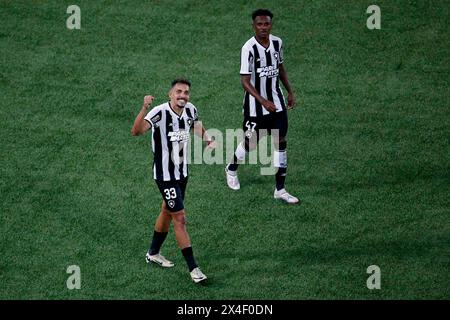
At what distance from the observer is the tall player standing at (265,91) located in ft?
29.4

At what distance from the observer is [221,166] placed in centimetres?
1005

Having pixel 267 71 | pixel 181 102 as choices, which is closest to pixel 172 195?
pixel 181 102

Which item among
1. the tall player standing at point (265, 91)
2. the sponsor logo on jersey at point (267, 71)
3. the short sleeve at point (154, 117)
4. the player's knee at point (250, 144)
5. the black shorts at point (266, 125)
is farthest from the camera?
the player's knee at point (250, 144)

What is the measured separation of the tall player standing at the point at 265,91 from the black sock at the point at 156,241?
1749 millimetres

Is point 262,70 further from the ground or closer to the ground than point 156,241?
further from the ground

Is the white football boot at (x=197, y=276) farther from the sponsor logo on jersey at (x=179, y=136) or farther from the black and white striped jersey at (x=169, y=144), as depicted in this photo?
the sponsor logo on jersey at (x=179, y=136)

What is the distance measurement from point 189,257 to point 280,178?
6.13ft

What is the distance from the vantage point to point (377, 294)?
25.8ft

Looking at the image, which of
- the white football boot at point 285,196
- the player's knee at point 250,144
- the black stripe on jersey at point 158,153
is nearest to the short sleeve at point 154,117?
the black stripe on jersey at point 158,153

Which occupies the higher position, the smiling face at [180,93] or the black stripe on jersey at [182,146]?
the smiling face at [180,93]

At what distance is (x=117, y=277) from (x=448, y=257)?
345 centimetres

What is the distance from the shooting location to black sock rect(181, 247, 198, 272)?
7934mm

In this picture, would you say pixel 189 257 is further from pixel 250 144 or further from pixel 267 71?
pixel 267 71
